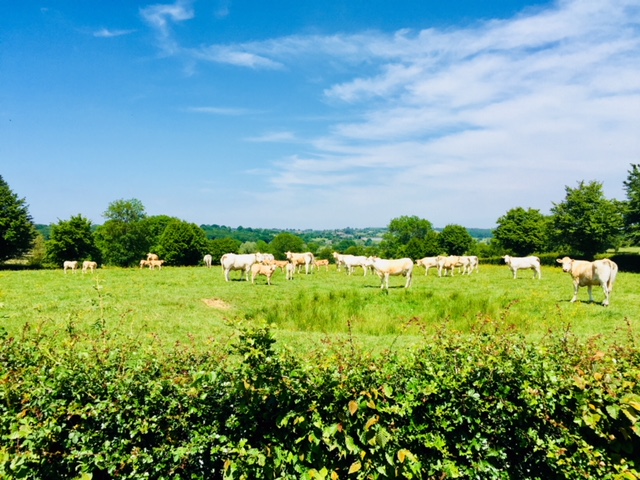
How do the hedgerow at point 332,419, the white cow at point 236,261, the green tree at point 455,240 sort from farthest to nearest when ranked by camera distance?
the green tree at point 455,240
the white cow at point 236,261
the hedgerow at point 332,419

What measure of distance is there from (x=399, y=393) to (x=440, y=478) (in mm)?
971

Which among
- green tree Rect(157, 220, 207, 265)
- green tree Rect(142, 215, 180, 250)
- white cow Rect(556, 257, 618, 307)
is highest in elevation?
green tree Rect(142, 215, 180, 250)

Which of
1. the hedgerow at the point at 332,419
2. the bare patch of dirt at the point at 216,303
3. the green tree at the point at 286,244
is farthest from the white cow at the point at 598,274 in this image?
the green tree at the point at 286,244

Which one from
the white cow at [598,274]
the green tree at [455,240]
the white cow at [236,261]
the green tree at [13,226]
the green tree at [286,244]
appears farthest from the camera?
the green tree at [286,244]

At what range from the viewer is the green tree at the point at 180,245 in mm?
60625

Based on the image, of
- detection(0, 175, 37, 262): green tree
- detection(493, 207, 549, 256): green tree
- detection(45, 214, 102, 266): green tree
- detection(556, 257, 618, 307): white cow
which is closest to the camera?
detection(556, 257, 618, 307): white cow

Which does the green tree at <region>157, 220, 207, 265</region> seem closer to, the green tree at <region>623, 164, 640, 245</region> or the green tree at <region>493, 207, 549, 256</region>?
the green tree at <region>493, 207, 549, 256</region>

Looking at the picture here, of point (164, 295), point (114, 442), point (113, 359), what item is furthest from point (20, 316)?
point (114, 442)

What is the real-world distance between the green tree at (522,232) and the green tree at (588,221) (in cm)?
653

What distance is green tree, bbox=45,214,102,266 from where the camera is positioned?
166ft

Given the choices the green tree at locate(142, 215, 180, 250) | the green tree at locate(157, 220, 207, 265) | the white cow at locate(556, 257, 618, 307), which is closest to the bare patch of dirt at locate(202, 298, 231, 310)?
the white cow at locate(556, 257, 618, 307)

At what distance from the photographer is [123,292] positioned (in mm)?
17250

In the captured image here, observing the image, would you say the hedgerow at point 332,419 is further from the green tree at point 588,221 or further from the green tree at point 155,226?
the green tree at point 155,226

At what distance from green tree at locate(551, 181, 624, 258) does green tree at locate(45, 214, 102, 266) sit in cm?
6604
